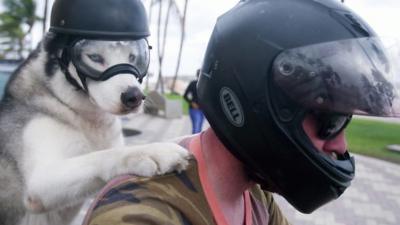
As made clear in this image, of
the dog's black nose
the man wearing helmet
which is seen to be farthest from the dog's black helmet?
the man wearing helmet

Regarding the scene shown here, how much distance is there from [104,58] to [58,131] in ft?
1.50

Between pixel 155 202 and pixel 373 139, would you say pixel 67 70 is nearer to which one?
pixel 155 202

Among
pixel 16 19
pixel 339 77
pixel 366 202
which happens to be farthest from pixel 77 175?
pixel 16 19

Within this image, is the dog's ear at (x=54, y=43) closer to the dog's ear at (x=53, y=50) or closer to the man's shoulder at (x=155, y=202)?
the dog's ear at (x=53, y=50)

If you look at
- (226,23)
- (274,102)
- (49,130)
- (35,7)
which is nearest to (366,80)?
(274,102)

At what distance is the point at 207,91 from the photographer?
1.54 meters

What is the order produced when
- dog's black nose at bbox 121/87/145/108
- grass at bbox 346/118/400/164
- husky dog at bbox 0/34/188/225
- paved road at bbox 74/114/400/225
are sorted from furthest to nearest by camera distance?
grass at bbox 346/118/400/164
paved road at bbox 74/114/400/225
dog's black nose at bbox 121/87/145/108
husky dog at bbox 0/34/188/225

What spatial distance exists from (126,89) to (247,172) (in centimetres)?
120

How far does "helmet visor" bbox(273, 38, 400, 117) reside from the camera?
4.49 feet

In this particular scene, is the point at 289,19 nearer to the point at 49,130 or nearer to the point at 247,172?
the point at 247,172

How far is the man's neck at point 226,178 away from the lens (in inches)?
57.5

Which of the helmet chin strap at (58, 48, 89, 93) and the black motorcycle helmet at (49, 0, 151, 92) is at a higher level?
the black motorcycle helmet at (49, 0, 151, 92)

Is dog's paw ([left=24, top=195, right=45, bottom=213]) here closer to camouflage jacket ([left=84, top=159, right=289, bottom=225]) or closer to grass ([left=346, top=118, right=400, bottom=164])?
camouflage jacket ([left=84, top=159, right=289, bottom=225])

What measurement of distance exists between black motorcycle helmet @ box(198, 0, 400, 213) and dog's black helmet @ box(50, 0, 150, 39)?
1.25 metres
